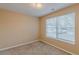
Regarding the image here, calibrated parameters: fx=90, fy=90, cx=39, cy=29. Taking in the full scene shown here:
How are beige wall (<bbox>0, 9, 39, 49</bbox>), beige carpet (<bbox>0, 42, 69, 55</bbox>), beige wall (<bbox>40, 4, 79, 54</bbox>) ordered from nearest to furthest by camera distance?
beige wall (<bbox>40, 4, 79, 54</bbox>) < beige carpet (<bbox>0, 42, 69, 55</bbox>) < beige wall (<bbox>0, 9, 39, 49</bbox>)

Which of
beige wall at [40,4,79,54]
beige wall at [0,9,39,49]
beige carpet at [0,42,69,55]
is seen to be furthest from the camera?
beige wall at [0,9,39,49]

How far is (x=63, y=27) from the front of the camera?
2.19 m

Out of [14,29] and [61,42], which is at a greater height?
[14,29]

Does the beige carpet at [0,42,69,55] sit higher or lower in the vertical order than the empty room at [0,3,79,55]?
lower

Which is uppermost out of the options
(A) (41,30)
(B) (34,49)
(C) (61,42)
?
(A) (41,30)

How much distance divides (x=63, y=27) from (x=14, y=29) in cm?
143

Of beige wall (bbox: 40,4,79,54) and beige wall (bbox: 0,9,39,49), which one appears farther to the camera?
beige wall (bbox: 0,9,39,49)

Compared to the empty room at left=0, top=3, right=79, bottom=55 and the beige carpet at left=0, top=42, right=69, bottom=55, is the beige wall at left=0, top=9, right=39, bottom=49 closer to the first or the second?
the empty room at left=0, top=3, right=79, bottom=55

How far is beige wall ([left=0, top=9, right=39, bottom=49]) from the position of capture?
2465 mm

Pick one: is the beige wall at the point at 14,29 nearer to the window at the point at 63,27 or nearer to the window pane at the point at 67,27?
the window at the point at 63,27

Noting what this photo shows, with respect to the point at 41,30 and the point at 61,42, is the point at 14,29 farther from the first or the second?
the point at 61,42

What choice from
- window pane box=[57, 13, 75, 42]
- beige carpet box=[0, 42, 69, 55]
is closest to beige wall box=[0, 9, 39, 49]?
beige carpet box=[0, 42, 69, 55]

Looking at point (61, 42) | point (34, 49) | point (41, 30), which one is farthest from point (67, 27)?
point (34, 49)
